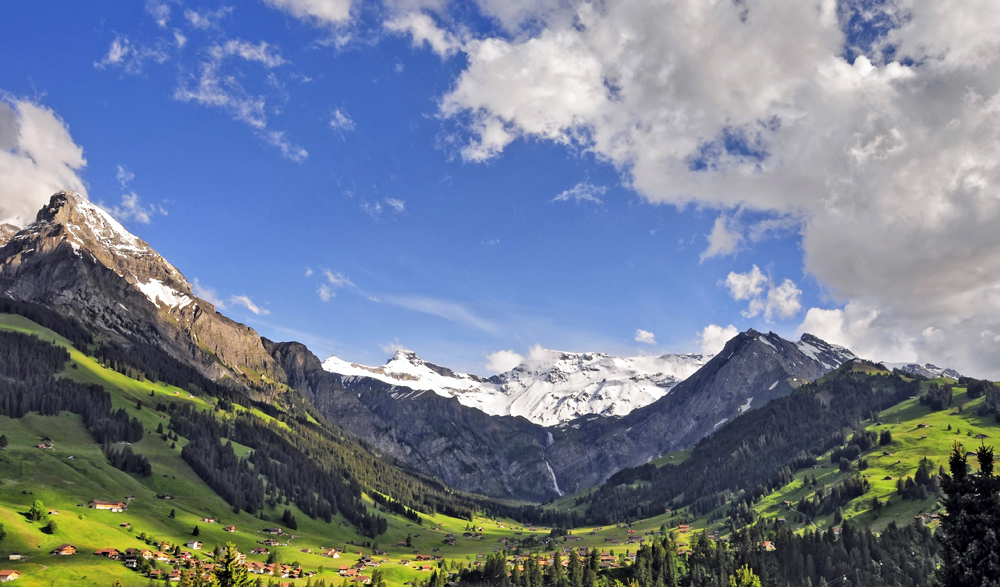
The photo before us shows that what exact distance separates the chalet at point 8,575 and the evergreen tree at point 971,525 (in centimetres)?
16528

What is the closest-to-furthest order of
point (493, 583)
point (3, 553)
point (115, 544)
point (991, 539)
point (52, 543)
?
point (991, 539), point (3, 553), point (52, 543), point (115, 544), point (493, 583)

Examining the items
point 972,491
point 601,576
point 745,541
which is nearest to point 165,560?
point 601,576

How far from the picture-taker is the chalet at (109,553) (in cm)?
16250

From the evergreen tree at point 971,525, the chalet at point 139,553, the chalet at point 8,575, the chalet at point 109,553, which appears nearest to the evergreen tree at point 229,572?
the evergreen tree at point 971,525

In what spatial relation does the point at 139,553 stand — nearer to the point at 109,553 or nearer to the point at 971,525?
the point at 109,553

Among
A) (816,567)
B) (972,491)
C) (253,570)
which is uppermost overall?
(972,491)

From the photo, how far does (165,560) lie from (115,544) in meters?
14.5

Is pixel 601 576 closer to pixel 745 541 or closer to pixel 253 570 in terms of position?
pixel 745 541

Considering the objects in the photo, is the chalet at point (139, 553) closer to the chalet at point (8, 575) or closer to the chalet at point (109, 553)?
the chalet at point (109, 553)

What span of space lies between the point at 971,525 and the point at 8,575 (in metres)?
171

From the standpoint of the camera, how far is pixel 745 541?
200m

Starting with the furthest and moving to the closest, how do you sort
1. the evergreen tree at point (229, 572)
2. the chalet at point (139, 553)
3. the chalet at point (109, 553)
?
the chalet at point (139, 553) → the chalet at point (109, 553) → the evergreen tree at point (229, 572)

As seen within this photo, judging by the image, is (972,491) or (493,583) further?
(493,583)

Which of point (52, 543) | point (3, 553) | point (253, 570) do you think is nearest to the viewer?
point (3, 553)
